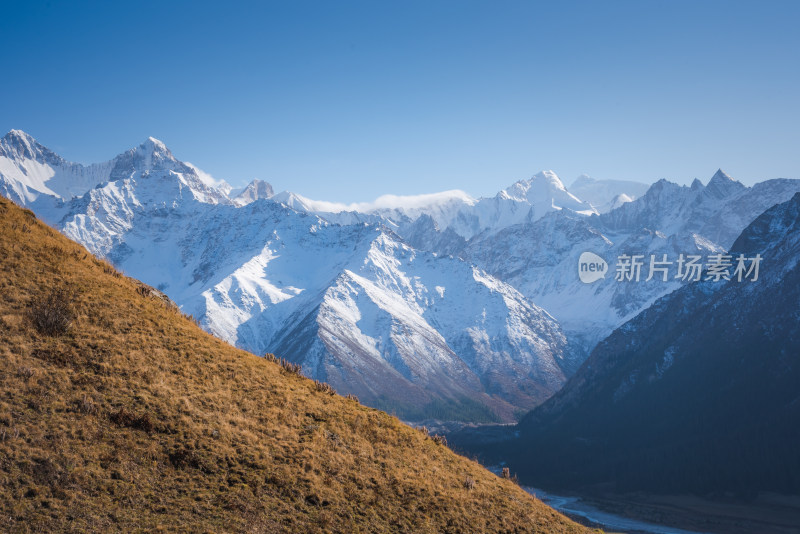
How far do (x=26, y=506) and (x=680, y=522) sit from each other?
196 meters

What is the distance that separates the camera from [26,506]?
Answer: 80.1 feet

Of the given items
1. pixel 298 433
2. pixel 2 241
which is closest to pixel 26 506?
pixel 298 433

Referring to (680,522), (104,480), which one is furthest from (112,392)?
(680,522)

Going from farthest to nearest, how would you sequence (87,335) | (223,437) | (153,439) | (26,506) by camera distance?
(87,335) → (223,437) → (153,439) → (26,506)

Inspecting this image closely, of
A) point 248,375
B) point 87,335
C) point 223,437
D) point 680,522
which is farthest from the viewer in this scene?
point 680,522

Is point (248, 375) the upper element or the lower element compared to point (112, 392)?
upper

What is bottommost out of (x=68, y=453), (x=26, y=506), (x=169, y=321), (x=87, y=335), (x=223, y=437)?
(x=26, y=506)

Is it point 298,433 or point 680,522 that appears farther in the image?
point 680,522

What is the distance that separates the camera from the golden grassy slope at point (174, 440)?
26672 millimetres

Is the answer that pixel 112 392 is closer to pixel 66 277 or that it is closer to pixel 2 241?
pixel 66 277

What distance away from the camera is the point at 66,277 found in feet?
131

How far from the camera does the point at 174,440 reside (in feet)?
102

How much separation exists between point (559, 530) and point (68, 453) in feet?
93.1

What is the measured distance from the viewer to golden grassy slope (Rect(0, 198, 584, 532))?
26.7 meters
